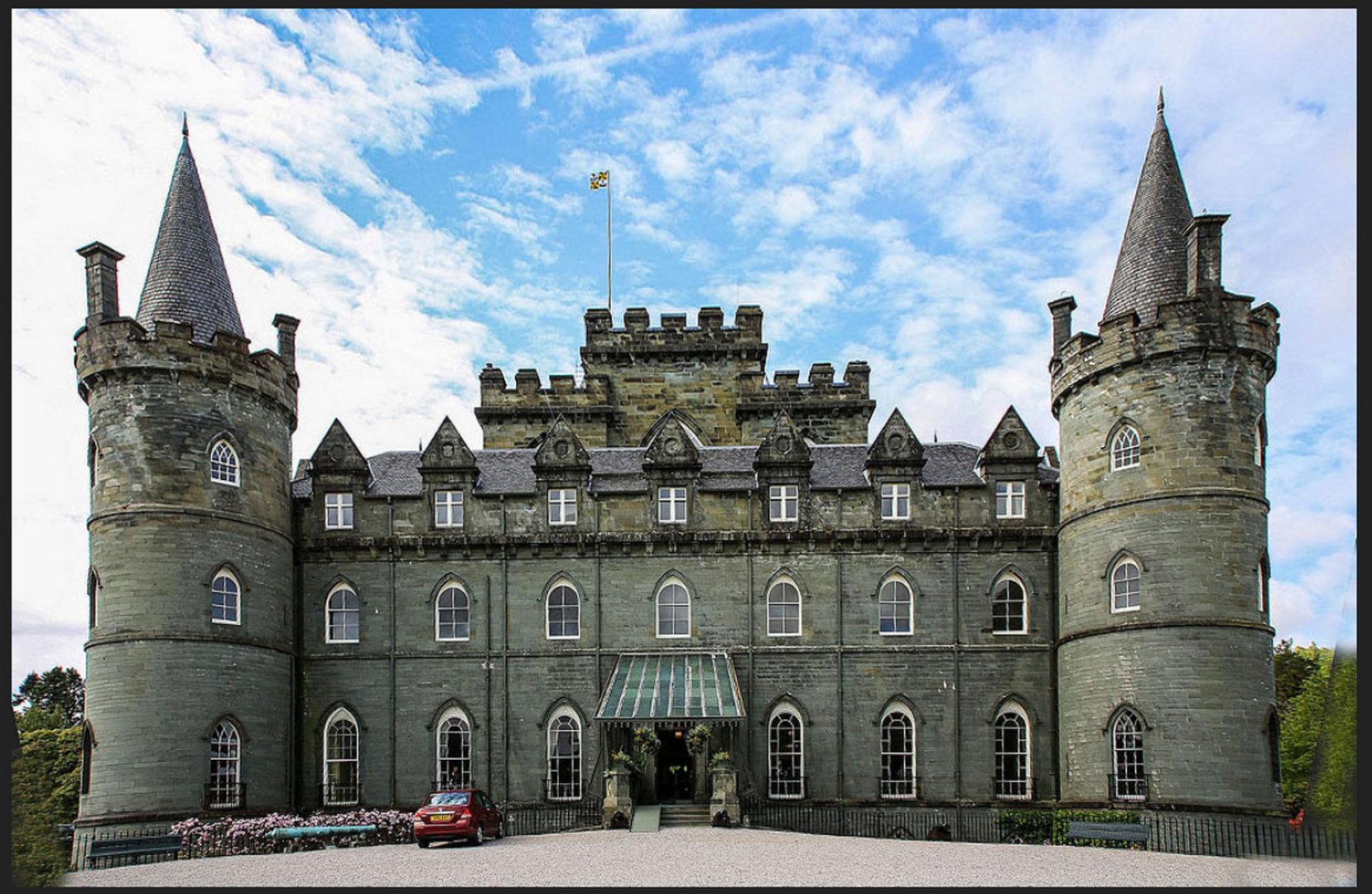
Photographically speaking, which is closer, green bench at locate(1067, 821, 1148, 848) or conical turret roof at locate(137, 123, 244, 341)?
green bench at locate(1067, 821, 1148, 848)

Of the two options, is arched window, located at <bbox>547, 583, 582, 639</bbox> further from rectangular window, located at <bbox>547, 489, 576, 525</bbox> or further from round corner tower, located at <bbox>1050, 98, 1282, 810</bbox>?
round corner tower, located at <bbox>1050, 98, 1282, 810</bbox>

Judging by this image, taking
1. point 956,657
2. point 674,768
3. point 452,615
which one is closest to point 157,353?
point 452,615

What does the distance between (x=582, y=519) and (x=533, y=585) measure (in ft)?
7.82

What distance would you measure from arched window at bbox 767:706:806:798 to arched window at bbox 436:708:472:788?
8486 mm

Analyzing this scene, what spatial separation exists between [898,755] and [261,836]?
16917 millimetres

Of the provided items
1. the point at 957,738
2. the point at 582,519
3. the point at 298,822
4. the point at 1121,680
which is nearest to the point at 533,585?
the point at 582,519

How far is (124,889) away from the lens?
63.4ft

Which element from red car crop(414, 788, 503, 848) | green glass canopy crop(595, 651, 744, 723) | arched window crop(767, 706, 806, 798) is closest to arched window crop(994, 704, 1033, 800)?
arched window crop(767, 706, 806, 798)

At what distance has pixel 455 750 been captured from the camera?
35.9m

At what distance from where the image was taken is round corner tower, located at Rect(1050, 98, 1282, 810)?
30.8 m

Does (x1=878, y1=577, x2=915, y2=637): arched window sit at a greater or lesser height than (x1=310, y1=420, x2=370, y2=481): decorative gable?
lesser

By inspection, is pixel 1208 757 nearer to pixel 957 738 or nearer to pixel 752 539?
pixel 957 738

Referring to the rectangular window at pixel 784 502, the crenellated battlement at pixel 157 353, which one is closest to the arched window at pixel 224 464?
the crenellated battlement at pixel 157 353

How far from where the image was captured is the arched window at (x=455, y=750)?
35.6 meters
